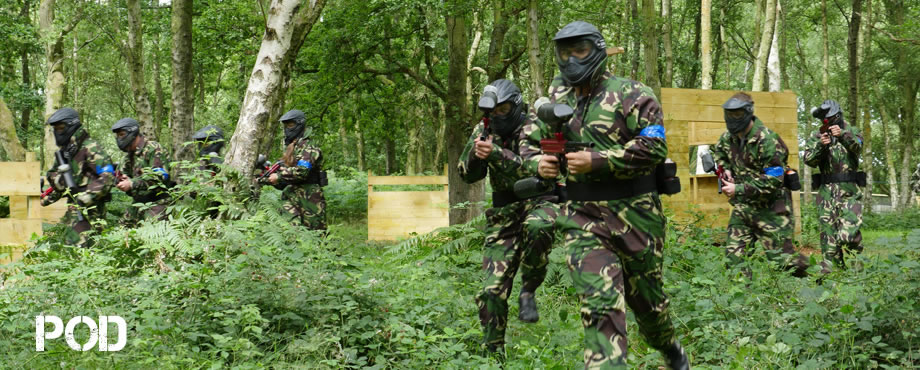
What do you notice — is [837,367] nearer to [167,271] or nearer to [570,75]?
[570,75]

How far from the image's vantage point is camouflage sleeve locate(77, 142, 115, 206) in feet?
28.8

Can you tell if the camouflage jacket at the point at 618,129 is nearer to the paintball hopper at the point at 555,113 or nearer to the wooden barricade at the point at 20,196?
the paintball hopper at the point at 555,113

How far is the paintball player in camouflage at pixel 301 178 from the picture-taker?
9633 millimetres

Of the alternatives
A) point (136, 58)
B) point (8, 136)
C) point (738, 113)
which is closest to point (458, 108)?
point (136, 58)

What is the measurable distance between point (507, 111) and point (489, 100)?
0.30 m

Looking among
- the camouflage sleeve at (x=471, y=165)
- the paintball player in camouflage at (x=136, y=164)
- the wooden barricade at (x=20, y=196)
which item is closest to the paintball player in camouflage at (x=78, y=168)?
the paintball player in camouflage at (x=136, y=164)

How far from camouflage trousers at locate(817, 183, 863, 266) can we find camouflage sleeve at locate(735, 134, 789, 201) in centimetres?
232

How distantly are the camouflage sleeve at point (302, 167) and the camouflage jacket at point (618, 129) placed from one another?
5573 millimetres

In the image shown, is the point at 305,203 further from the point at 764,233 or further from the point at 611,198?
the point at 611,198

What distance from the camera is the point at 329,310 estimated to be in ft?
17.9

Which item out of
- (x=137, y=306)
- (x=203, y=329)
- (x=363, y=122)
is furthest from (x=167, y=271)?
(x=363, y=122)

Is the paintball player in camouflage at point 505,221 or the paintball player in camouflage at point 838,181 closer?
the paintball player in camouflage at point 505,221

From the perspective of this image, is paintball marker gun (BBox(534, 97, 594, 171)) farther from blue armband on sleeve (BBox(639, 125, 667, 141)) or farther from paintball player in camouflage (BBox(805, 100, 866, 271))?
paintball player in camouflage (BBox(805, 100, 866, 271))

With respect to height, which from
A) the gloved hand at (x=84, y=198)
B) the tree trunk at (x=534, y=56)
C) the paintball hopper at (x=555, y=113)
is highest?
the tree trunk at (x=534, y=56)
